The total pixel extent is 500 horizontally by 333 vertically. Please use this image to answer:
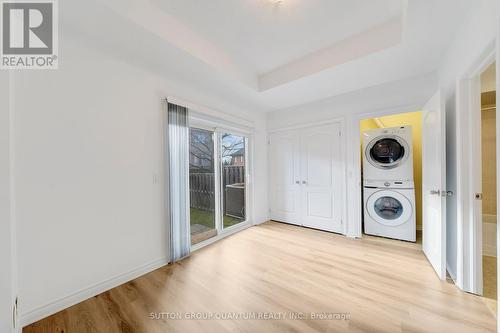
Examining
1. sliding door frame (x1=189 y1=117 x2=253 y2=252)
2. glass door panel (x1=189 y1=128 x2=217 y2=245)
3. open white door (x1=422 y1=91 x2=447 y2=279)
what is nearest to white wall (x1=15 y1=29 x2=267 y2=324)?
glass door panel (x1=189 y1=128 x2=217 y2=245)

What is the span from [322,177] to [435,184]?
5.19 ft

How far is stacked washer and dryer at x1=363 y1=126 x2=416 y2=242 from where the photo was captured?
9.92 feet

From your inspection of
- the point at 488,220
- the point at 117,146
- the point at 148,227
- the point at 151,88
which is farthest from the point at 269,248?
the point at 488,220

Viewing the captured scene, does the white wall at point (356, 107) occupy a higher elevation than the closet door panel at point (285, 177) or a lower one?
higher

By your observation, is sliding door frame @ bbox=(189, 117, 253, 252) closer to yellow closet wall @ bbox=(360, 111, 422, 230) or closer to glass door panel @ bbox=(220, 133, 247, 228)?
glass door panel @ bbox=(220, 133, 247, 228)

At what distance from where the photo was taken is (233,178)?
12.2ft

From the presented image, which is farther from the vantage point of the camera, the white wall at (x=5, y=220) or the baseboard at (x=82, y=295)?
the baseboard at (x=82, y=295)

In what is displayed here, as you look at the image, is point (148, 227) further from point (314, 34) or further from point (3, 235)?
point (314, 34)

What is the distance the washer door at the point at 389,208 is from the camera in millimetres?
3012

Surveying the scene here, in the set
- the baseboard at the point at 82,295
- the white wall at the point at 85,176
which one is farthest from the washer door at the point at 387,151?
the baseboard at the point at 82,295

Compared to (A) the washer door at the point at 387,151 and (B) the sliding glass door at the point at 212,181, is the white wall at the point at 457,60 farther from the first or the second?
(B) the sliding glass door at the point at 212,181

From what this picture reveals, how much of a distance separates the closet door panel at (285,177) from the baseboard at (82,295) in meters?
2.49

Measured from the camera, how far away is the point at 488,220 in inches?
112

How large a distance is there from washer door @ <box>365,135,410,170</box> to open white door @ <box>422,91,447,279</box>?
0.65 metres
